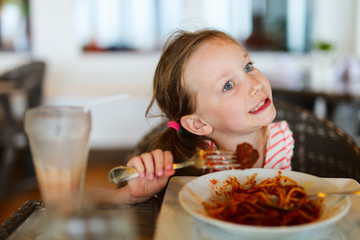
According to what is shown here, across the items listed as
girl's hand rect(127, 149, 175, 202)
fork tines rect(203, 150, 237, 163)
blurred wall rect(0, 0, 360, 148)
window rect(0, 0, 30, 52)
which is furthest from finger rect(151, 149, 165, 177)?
window rect(0, 0, 30, 52)

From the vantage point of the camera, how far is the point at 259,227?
0.58 meters

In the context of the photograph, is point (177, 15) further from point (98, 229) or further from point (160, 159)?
point (98, 229)

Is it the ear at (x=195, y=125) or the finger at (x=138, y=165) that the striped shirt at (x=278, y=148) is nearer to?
the ear at (x=195, y=125)

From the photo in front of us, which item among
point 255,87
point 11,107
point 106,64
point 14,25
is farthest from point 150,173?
point 14,25

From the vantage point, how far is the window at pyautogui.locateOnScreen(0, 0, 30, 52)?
3693 millimetres

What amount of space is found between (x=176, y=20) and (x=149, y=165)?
10.3ft

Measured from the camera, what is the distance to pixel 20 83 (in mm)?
2736

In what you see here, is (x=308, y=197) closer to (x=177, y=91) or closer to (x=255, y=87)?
(x=255, y=87)

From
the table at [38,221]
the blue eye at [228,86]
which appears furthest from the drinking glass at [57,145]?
the blue eye at [228,86]

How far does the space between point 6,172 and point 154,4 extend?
6.64ft

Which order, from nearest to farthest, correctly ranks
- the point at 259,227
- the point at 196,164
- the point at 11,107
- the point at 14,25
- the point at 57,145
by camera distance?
the point at 259,227 < the point at 57,145 < the point at 196,164 < the point at 11,107 < the point at 14,25

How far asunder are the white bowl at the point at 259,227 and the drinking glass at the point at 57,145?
20 centimetres

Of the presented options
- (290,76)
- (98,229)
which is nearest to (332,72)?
(290,76)

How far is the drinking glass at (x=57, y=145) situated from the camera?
67 cm
